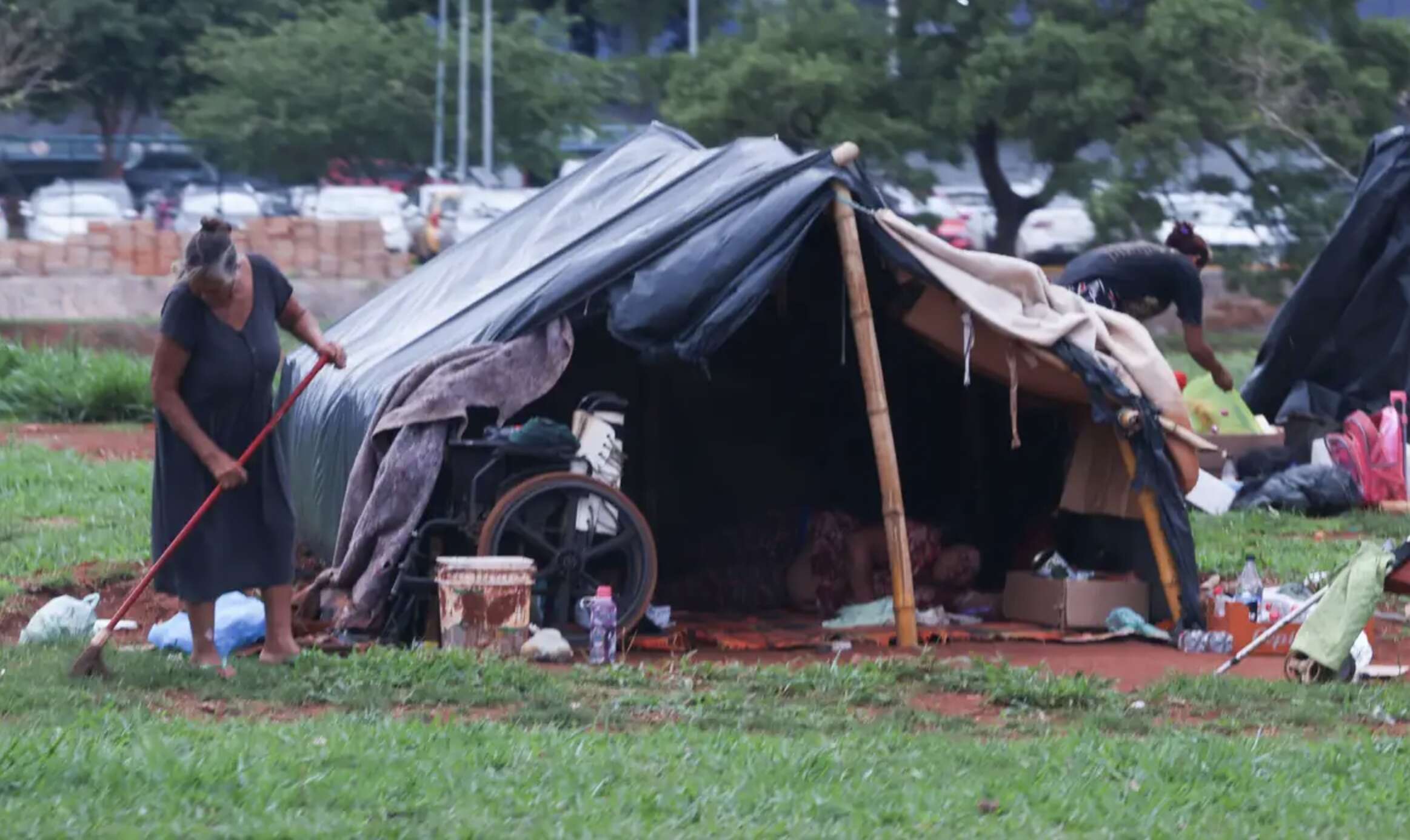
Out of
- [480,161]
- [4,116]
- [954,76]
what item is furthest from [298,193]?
[954,76]

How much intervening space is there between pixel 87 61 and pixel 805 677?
34.2 m

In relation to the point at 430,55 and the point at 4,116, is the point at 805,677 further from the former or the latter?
the point at 4,116

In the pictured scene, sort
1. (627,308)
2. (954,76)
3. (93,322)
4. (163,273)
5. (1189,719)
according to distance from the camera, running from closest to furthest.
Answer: (1189,719)
(627,308)
(93,322)
(954,76)
(163,273)

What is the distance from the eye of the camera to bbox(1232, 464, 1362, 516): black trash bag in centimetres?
1331

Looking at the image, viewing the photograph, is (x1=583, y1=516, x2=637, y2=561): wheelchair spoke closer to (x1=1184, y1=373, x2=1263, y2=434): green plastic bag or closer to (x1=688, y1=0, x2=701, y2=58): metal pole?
(x1=1184, y1=373, x2=1263, y2=434): green plastic bag

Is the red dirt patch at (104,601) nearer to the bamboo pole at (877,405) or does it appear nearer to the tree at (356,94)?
the bamboo pole at (877,405)

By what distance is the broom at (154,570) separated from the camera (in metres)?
7.12

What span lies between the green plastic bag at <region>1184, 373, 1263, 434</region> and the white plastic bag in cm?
836

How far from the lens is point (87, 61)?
38562mm

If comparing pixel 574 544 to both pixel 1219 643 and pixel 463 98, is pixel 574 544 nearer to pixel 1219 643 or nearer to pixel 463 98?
pixel 1219 643

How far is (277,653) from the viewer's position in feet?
24.8

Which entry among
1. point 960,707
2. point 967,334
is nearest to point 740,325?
point 967,334

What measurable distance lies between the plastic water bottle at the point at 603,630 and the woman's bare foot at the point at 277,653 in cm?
118

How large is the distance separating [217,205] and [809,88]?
49.6ft
